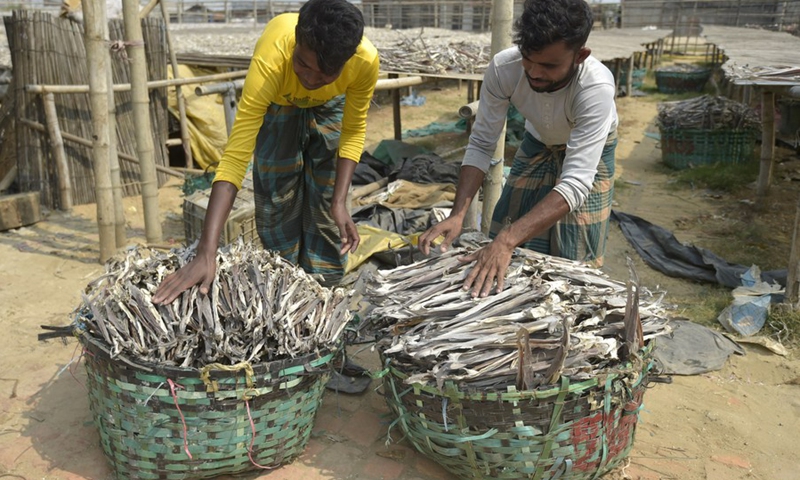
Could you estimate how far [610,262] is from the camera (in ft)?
17.1

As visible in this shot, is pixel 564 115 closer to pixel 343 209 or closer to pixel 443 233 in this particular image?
pixel 443 233

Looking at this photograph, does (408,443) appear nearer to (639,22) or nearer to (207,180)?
(207,180)

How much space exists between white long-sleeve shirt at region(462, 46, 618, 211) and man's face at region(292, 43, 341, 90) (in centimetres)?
71

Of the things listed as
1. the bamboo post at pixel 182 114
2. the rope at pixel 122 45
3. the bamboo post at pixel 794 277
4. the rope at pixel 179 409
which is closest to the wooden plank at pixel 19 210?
the rope at pixel 122 45

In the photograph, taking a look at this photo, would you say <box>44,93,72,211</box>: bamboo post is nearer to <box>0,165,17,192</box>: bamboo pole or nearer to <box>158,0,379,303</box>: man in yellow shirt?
<box>0,165,17,192</box>: bamboo pole

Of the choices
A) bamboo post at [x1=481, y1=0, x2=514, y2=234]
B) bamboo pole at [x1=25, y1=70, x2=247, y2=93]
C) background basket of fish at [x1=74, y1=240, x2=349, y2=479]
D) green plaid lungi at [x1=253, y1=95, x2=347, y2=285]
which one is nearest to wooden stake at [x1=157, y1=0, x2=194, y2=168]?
bamboo pole at [x1=25, y1=70, x2=247, y2=93]

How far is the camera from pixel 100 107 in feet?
14.9

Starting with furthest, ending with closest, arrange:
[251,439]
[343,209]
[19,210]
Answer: [19,210], [343,209], [251,439]

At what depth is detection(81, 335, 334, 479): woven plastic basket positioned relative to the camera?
216 cm

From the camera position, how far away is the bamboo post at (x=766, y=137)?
6320mm

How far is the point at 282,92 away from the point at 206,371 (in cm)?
132

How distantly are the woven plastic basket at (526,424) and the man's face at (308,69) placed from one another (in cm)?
112

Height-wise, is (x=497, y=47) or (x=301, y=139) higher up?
(x=497, y=47)

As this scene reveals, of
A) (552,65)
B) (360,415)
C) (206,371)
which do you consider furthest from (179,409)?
(552,65)
